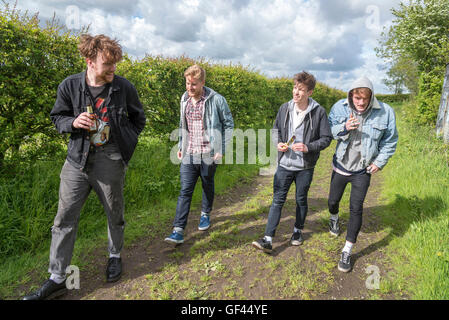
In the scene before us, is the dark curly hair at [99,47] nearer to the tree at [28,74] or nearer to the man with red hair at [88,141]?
the man with red hair at [88,141]

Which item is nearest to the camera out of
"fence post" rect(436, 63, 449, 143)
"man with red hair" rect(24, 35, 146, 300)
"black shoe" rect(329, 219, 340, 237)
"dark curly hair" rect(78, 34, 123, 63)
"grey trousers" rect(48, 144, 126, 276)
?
"dark curly hair" rect(78, 34, 123, 63)

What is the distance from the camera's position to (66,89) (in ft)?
8.23

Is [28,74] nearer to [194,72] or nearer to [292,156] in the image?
[194,72]

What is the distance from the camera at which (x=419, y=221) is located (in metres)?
4.08

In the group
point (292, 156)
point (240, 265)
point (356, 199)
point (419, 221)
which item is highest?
point (292, 156)

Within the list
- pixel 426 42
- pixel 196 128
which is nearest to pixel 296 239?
pixel 196 128

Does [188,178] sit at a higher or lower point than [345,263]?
higher

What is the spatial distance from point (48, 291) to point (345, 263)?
10.5ft

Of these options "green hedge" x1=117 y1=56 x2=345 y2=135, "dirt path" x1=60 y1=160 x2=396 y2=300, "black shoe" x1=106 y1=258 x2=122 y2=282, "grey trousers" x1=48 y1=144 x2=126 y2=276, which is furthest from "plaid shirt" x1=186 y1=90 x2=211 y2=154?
"green hedge" x1=117 y1=56 x2=345 y2=135

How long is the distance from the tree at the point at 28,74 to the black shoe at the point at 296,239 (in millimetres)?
3835

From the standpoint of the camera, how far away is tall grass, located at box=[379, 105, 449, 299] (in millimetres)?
2900

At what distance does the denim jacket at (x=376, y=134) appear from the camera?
3125 mm

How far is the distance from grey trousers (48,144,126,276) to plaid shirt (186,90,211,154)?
115 cm

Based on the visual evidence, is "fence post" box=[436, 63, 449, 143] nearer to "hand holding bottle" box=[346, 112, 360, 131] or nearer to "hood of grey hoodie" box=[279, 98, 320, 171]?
"hand holding bottle" box=[346, 112, 360, 131]
